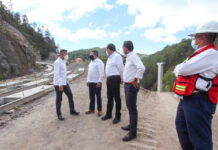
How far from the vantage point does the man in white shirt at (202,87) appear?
160cm

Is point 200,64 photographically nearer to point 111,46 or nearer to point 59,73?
point 111,46

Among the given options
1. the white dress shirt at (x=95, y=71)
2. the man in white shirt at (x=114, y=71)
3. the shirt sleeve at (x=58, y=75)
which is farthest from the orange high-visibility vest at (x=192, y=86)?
the shirt sleeve at (x=58, y=75)

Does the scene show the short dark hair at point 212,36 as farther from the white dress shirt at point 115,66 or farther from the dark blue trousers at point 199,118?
the white dress shirt at point 115,66

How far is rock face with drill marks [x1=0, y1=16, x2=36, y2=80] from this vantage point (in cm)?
1427

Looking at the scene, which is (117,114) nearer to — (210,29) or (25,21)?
(210,29)

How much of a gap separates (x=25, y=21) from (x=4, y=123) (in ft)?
228

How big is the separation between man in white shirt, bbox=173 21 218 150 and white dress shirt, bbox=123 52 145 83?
1159mm

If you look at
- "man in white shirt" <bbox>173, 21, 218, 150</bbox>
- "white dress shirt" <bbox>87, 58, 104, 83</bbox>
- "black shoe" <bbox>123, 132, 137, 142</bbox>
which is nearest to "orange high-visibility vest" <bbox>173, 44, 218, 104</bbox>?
"man in white shirt" <bbox>173, 21, 218, 150</bbox>

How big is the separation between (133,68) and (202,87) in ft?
4.82

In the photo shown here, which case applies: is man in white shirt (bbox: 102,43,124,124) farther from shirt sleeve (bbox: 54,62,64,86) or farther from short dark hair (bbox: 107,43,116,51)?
shirt sleeve (bbox: 54,62,64,86)

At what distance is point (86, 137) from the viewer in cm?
317

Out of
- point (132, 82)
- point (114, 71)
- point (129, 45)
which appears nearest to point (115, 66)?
point (114, 71)

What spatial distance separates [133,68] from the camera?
296cm

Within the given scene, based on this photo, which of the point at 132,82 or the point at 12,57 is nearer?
the point at 132,82
